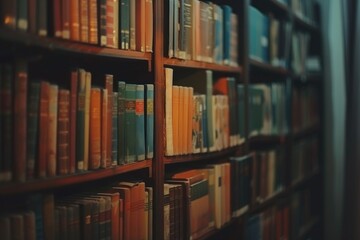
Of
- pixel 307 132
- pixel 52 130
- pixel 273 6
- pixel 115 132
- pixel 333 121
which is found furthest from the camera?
pixel 307 132

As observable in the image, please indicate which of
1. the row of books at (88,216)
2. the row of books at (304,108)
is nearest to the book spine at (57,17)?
the row of books at (88,216)

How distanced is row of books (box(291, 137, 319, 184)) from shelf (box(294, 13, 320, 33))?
81 cm

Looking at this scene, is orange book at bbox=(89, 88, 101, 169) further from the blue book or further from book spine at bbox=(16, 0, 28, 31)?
the blue book

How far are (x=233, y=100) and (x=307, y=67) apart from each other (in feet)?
4.59

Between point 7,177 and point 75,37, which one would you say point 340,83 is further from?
point 7,177

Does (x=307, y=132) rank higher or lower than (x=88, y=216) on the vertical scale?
higher

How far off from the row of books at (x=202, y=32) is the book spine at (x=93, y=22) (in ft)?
1.14

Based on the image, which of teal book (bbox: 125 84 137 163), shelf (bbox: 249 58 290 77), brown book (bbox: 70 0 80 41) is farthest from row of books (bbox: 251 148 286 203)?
brown book (bbox: 70 0 80 41)

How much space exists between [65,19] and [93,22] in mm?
101

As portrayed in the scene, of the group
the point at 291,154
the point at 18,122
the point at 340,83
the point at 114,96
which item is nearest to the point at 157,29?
the point at 114,96

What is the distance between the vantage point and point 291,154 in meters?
2.84

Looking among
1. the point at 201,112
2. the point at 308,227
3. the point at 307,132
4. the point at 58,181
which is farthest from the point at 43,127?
the point at 308,227

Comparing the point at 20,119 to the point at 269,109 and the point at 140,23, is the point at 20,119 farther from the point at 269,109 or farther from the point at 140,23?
the point at 269,109

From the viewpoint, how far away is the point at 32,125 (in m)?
1.06
